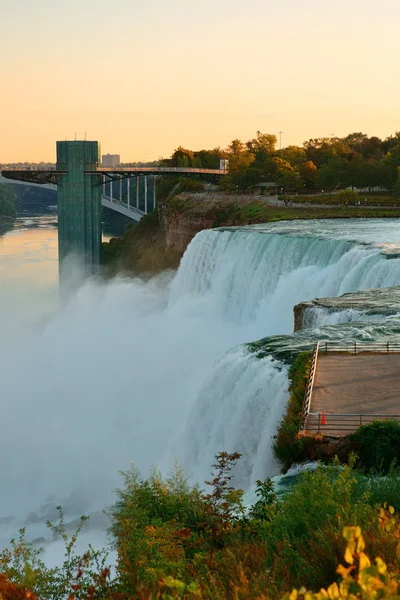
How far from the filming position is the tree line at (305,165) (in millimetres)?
75312

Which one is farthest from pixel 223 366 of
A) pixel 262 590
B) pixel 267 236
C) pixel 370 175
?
pixel 370 175

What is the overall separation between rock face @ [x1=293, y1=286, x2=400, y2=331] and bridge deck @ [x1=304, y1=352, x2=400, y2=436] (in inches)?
202

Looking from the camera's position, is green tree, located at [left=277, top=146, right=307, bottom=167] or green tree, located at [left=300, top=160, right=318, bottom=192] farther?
green tree, located at [left=277, top=146, right=307, bottom=167]

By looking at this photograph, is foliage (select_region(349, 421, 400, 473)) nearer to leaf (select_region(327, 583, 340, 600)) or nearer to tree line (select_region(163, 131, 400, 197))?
leaf (select_region(327, 583, 340, 600))

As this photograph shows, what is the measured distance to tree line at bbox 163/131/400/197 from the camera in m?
75.3

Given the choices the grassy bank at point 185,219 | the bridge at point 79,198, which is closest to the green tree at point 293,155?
the grassy bank at point 185,219

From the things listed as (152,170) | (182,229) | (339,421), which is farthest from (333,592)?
(152,170)

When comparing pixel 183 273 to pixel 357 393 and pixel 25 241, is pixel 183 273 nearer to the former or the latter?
pixel 357 393

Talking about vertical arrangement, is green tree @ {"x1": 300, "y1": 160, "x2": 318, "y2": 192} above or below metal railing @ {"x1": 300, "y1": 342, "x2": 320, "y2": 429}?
above

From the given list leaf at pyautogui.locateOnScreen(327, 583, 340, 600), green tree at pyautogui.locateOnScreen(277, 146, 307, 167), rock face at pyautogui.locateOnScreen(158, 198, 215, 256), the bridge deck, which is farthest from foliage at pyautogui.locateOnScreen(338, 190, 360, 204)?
leaf at pyautogui.locateOnScreen(327, 583, 340, 600)

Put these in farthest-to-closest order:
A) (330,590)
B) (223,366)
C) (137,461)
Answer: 1. (137,461)
2. (223,366)
3. (330,590)

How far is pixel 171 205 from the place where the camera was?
8156 centimetres

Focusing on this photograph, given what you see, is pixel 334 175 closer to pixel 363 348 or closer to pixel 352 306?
pixel 352 306

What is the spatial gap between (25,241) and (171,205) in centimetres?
3705
